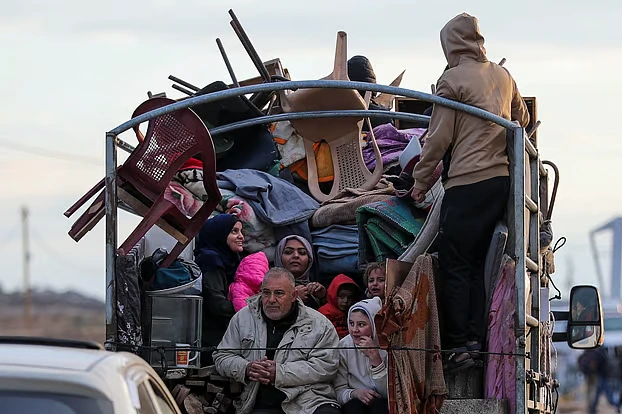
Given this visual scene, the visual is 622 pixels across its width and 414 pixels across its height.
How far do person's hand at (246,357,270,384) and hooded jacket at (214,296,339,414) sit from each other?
1.5 inches

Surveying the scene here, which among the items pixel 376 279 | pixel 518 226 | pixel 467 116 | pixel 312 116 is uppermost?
pixel 312 116

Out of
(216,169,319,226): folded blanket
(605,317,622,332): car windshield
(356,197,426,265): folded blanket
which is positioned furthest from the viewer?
(605,317,622,332): car windshield

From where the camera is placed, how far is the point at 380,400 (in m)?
7.82

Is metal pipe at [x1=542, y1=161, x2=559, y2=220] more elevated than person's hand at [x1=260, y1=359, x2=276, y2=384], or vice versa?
metal pipe at [x1=542, y1=161, x2=559, y2=220]

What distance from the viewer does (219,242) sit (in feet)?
29.3

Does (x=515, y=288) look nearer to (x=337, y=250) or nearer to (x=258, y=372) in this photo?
(x=258, y=372)

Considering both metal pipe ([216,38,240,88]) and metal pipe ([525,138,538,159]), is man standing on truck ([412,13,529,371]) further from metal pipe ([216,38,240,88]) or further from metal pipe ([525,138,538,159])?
metal pipe ([216,38,240,88])

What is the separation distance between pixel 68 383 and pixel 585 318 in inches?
245

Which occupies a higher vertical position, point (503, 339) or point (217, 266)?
point (217, 266)

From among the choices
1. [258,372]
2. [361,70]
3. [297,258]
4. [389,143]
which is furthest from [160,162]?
[361,70]

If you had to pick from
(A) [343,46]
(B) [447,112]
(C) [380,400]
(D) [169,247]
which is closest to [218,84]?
(A) [343,46]

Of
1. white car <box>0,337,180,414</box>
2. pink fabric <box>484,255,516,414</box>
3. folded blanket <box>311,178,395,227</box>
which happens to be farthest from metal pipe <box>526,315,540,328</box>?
white car <box>0,337,180,414</box>

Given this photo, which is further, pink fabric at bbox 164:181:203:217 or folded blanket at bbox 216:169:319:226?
folded blanket at bbox 216:169:319:226

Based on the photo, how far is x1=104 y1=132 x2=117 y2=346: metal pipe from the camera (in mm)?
7625
